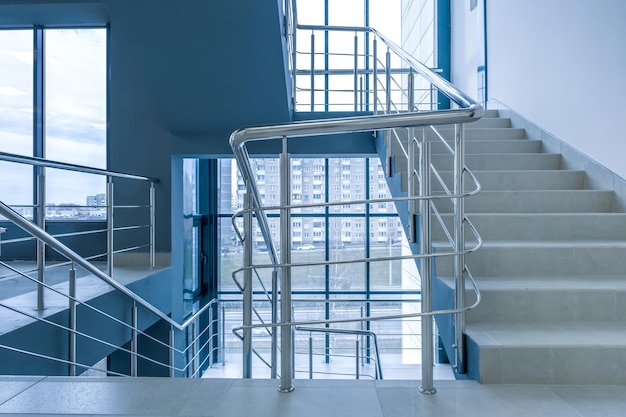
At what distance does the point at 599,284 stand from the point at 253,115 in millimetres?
2122

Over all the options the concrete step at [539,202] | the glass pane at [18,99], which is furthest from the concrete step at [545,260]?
the glass pane at [18,99]

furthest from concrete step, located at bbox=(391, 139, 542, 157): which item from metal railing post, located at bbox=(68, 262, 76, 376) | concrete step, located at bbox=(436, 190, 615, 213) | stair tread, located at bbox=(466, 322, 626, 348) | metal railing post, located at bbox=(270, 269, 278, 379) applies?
metal railing post, located at bbox=(68, 262, 76, 376)

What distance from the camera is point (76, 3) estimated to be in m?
3.18

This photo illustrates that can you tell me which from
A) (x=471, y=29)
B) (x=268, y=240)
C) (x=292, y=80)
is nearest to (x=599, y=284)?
(x=268, y=240)

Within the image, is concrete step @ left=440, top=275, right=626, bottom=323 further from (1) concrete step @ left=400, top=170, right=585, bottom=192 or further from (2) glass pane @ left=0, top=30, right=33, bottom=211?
(2) glass pane @ left=0, top=30, right=33, bottom=211

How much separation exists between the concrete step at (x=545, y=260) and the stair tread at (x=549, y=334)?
0.26m

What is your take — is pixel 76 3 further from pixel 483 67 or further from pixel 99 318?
pixel 483 67

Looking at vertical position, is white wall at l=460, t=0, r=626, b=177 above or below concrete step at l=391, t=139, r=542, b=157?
above

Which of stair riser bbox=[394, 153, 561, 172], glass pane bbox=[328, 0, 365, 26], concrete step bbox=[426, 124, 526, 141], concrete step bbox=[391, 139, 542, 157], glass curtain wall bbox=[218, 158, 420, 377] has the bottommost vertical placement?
glass curtain wall bbox=[218, 158, 420, 377]

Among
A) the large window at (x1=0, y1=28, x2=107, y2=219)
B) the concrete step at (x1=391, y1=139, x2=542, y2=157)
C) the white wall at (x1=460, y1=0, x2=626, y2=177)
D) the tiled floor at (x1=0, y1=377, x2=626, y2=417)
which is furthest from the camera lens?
the large window at (x1=0, y1=28, x2=107, y2=219)

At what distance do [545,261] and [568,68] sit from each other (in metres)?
1.49

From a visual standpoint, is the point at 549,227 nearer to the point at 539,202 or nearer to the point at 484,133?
the point at 539,202

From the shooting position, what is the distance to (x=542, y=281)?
146cm

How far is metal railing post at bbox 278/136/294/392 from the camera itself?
104 centimetres
